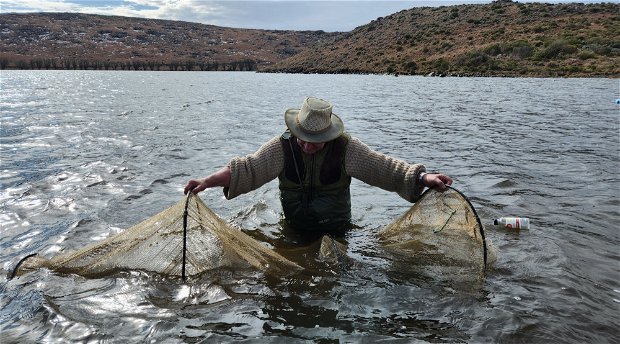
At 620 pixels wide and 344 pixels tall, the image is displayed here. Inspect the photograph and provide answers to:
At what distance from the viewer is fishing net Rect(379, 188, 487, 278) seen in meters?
6.22

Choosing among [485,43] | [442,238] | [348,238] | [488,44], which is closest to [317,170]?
[348,238]

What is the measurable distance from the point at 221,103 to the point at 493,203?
28.3 meters

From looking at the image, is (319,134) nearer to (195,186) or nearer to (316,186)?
(316,186)

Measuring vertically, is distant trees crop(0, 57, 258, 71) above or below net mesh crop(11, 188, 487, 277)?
below

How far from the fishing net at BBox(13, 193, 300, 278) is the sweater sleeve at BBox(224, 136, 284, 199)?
71 cm

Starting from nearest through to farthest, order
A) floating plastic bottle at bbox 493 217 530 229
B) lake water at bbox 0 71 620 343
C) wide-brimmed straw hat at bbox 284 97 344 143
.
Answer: lake water at bbox 0 71 620 343, wide-brimmed straw hat at bbox 284 97 344 143, floating plastic bottle at bbox 493 217 530 229

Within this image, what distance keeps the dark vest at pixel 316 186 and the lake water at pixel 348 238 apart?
0.59 meters

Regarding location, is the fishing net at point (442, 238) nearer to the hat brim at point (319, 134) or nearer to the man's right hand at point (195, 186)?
the hat brim at point (319, 134)

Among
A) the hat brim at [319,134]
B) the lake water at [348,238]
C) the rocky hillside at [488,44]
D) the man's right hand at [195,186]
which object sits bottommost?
the lake water at [348,238]

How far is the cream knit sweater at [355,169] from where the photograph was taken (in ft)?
21.8

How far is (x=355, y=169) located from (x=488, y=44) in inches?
2630

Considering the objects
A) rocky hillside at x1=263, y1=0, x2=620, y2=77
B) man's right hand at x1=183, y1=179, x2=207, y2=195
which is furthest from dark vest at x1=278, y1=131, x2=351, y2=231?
rocky hillside at x1=263, y1=0, x2=620, y2=77

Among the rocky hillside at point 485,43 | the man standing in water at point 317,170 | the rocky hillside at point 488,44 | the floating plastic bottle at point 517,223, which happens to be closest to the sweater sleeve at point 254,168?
the man standing in water at point 317,170

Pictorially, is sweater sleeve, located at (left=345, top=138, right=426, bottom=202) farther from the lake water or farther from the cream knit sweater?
the lake water
